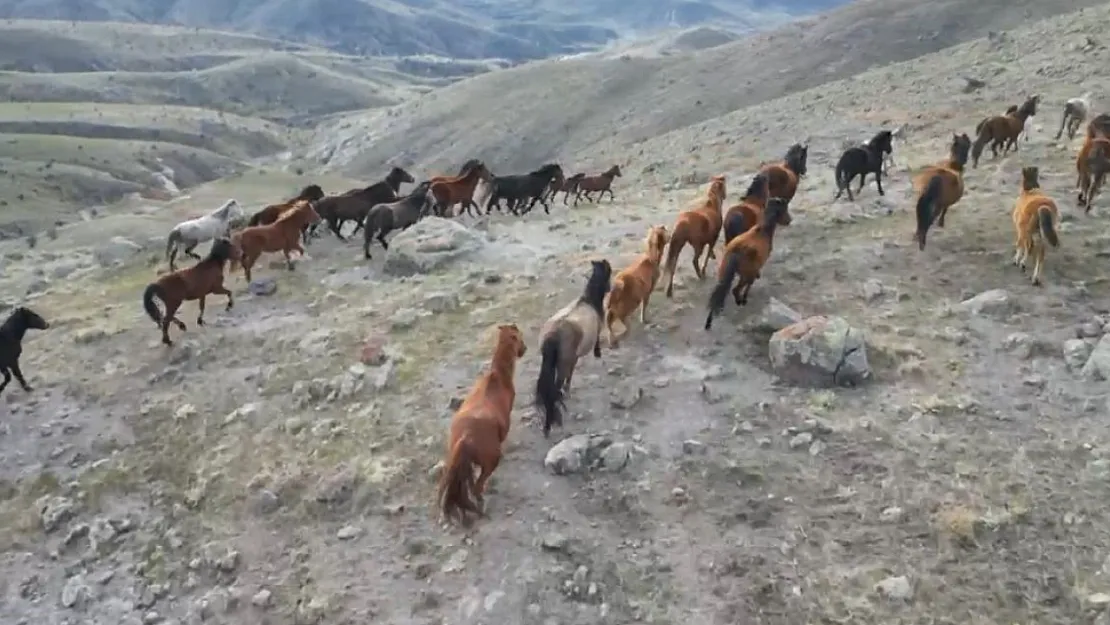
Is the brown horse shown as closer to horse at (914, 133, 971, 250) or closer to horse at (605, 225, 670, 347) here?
horse at (605, 225, 670, 347)

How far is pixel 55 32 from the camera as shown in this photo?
110m

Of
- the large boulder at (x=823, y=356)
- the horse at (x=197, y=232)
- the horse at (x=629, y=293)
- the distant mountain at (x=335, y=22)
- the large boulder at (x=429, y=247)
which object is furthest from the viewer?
the distant mountain at (x=335, y=22)

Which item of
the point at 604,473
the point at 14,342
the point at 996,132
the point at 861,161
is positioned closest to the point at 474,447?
the point at 604,473

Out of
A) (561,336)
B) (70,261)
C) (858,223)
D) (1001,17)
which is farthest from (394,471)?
(1001,17)

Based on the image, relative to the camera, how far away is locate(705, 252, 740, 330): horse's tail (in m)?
11.6

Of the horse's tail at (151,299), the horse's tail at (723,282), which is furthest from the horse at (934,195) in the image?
the horse's tail at (151,299)

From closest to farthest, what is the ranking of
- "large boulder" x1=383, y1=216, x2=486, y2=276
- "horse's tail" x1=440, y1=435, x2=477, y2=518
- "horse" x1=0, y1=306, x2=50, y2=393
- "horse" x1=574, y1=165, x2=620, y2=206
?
"horse's tail" x1=440, y1=435, x2=477, y2=518 < "horse" x1=0, y1=306, x2=50, y2=393 < "large boulder" x1=383, y1=216, x2=486, y2=276 < "horse" x1=574, y1=165, x2=620, y2=206

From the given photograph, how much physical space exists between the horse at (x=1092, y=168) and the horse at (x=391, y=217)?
1178 cm

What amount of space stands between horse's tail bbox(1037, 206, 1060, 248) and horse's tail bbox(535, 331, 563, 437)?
7.01 m

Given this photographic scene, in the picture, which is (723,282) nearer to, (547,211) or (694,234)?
(694,234)

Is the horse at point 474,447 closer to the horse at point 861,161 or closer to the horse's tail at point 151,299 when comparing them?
the horse's tail at point 151,299

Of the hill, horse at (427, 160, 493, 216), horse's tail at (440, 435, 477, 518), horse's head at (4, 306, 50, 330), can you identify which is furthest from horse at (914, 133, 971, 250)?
the hill

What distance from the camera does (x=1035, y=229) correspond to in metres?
12.2

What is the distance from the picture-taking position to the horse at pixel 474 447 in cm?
825
